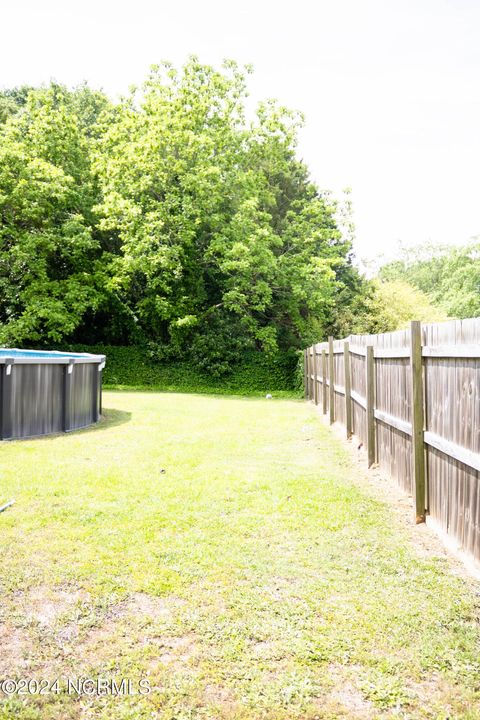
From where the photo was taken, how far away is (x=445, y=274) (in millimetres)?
57344

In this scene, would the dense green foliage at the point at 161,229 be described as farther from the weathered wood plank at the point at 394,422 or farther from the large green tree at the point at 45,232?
the weathered wood plank at the point at 394,422

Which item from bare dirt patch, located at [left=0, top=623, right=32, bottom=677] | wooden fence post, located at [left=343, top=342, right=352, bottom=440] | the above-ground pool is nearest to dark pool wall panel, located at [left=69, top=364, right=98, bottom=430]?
the above-ground pool

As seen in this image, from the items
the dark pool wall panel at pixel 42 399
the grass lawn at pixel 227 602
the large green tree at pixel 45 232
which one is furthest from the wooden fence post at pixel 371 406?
the large green tree at pixel 45 232

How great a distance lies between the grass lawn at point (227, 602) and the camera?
6.99ft

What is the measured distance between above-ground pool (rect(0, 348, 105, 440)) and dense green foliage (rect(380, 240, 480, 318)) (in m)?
38.6

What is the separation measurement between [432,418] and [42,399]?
21.7ft

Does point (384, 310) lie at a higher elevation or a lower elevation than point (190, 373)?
higher

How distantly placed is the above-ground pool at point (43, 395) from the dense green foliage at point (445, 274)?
38609 millimetres

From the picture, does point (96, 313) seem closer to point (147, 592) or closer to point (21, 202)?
point (21, 202)

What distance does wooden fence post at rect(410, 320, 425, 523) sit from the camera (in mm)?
4445

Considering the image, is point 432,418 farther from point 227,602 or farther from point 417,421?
point 227,602

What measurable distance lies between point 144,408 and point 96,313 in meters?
12.4

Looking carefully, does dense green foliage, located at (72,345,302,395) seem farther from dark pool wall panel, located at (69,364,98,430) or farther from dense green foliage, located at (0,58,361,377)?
dark pool wall panel, located at (69,364,98,430)

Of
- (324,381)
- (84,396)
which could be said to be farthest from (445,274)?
(84,396)
